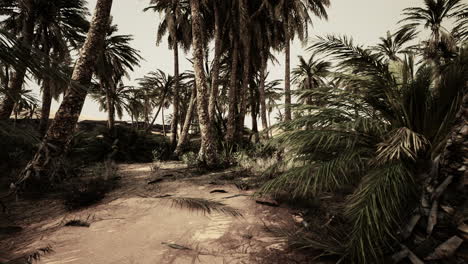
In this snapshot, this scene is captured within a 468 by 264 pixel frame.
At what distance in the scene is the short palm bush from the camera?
86.9 inches

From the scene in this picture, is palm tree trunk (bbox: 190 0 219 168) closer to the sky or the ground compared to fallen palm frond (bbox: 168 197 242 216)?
closer to the sky

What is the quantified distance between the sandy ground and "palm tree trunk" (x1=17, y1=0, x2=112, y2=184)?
1.15 meters

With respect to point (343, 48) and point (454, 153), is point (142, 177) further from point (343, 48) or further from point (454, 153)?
point (454, 153)

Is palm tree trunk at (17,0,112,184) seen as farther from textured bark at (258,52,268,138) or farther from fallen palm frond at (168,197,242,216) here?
textured bark at (258,52,268,138)

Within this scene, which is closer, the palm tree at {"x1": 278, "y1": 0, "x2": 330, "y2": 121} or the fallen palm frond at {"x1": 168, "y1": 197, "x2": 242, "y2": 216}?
the fallen palm frond at {"x1": 168, "y1": 197, "x2": 242, "y2": 216}

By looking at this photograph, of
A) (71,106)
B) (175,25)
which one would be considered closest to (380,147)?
(71,106)

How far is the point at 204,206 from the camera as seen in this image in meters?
4.00

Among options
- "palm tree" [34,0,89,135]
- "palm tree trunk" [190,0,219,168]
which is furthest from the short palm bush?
"palm tree" [34,0,89,135]

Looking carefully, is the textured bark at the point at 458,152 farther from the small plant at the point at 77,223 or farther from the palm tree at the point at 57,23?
the palm tree at the point at 57,23

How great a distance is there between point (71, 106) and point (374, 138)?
21.3 ft

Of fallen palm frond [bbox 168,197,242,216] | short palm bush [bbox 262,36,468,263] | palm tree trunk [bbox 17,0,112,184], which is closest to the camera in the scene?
short palm bush [bbox 262,36,468,263]

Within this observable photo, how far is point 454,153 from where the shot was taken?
184 cm

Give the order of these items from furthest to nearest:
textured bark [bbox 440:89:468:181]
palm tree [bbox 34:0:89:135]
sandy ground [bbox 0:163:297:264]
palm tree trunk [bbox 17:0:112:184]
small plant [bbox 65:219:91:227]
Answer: palm tree [bbox 34:0:89:135] → palm tree trunk [bbox 17:0:112:184] → small plant [bbox 65:219:91:227] → sandy ground [bbox 0:163:297:264] → textured bark [bbox 440:89:468:181]

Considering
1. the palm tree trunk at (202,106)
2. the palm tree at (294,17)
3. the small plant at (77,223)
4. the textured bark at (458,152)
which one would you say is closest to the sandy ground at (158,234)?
the small plant at (77,223)
